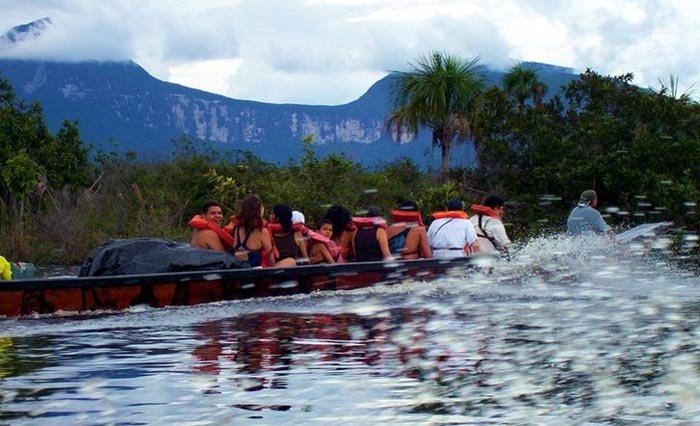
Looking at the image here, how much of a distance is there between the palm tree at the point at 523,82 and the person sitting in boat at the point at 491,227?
83.6ft

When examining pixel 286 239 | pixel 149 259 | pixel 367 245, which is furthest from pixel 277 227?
pixel 149 259

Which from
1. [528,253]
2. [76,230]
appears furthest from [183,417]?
→ [76,230]

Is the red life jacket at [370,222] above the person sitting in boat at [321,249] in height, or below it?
above

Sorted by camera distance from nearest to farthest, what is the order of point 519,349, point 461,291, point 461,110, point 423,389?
point 423,389, point 519,349, point 461,291, point 461,110

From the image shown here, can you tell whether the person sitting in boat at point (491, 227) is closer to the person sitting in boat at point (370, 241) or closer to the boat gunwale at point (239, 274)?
the boat gunwale at point (239, 274)

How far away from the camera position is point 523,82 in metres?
42.3

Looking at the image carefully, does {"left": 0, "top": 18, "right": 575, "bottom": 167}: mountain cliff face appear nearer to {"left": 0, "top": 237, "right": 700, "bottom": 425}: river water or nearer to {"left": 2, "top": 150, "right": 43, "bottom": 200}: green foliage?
{"left": 2, "top": 150, "right": 43, "bottom": 200}: green foliage

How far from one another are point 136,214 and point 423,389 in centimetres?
1762

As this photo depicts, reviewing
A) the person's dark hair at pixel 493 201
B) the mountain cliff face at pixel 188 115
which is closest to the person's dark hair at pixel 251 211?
the person's dark hair at pixel 493 201

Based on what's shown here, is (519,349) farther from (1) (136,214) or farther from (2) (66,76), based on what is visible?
(2) (66,76)

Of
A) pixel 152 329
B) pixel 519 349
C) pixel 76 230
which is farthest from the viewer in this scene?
pixel 76 230

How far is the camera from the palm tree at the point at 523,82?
134 ft

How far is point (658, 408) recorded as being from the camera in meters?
6.58

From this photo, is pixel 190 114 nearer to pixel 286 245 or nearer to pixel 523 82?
pixel 523 82
